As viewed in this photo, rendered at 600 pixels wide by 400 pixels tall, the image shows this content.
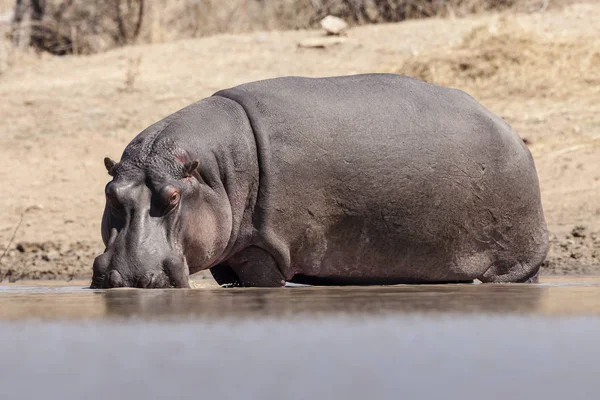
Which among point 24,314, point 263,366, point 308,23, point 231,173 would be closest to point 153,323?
point 24,314

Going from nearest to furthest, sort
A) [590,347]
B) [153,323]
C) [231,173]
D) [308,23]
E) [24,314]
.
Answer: [590,347], [153,323], [24,314], [231,173], [308,23]

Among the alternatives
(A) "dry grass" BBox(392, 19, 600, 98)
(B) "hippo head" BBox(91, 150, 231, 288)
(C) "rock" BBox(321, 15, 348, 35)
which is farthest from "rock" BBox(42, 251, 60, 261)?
(C) "rock" BBox(321, 15, 348, 35)

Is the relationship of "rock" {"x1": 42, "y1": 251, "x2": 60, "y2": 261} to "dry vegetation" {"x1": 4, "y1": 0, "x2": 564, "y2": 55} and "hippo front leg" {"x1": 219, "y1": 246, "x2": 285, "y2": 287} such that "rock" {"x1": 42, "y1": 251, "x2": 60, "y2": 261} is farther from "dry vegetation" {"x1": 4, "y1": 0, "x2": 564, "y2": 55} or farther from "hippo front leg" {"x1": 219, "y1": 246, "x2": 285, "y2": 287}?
"dry vegetation" {"x1": 4, "y1": 0, "x2": 564, "y2": 55}

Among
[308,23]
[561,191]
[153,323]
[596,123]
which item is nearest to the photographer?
[153,323]

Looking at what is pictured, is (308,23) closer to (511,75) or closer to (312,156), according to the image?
(511,75)

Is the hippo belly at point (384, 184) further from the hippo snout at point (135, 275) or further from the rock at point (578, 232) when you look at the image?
the rock at point (578, 232)

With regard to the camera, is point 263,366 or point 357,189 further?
point 357,189

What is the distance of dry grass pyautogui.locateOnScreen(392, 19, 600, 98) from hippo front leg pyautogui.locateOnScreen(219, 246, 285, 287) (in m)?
5.96

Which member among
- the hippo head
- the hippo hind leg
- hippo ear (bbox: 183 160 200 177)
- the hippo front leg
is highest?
hippo ear (bbox: 183 160 200 177)

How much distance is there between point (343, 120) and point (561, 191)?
143 inches

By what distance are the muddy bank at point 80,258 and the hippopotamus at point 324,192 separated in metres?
1.23

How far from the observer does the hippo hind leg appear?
6.80 meters

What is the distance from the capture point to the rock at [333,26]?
551 inches

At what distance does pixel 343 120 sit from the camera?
6387 mm
